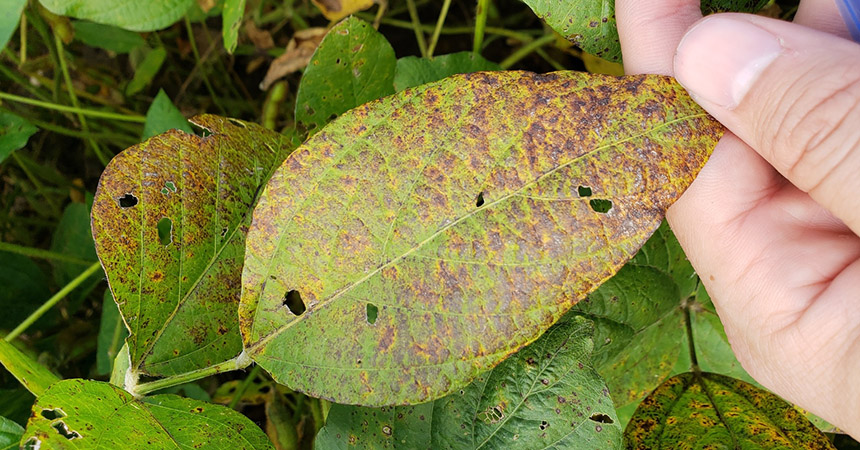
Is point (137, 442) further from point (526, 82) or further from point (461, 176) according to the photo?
point (526, 82)

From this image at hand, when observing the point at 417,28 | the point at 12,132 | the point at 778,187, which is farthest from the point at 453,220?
the point at 12,132

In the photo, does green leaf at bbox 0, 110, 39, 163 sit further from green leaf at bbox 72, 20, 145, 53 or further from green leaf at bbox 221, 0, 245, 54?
green leaf at bbox 221, 0, 245, 54

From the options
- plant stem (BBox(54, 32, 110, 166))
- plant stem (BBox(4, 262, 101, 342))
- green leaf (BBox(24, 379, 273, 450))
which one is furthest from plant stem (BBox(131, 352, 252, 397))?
plant stem (BBox(54, 32, 110, 166))

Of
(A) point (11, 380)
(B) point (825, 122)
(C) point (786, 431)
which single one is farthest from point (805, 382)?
(A) point (11, 380)

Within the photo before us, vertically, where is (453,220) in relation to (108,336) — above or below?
above

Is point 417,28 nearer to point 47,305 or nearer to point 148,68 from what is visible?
point 148,68

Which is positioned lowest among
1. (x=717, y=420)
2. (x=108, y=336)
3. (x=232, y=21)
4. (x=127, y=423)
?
(x=717, y=420)
